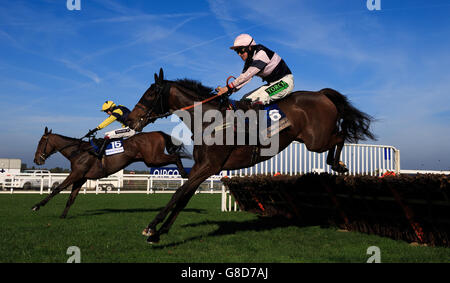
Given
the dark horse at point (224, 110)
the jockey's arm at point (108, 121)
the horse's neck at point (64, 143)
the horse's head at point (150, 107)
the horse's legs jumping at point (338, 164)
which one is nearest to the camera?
the dark horse at point (224, 110)

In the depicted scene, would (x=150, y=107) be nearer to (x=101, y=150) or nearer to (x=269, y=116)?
(x=269, y=116)

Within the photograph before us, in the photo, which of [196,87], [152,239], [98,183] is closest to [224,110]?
[196,87]

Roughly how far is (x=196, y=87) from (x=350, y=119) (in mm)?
2447

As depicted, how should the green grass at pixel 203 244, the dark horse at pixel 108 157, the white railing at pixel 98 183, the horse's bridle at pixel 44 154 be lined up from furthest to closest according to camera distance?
the white railing at pixel 98 183 → the horse's bridle at pixel 44 154 → the dark horse at pixel 108 157 → the green grass at pixel 203 244

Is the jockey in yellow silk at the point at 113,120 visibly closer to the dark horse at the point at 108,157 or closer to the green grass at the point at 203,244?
the dark horse at the point at 108,157

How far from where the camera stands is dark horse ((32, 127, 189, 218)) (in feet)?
31.6

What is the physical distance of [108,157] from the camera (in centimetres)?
981

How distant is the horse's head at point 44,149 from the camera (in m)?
10.1

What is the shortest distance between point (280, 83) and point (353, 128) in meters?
1.49

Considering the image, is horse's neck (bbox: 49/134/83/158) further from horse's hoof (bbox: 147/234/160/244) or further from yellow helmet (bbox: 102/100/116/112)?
horse's hoof (bbox: 147/234/160/244)

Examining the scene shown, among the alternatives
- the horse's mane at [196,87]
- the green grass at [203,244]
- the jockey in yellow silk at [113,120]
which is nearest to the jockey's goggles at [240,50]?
the horse's mane at [196,87]
